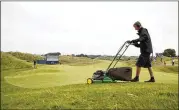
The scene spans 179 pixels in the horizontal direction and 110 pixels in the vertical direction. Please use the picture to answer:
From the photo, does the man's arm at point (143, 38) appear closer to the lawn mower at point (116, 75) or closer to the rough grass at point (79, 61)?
the lawn mower at point (116, 75)

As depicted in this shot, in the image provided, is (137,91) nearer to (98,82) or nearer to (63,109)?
(63,109)

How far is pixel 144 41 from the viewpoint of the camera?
11.0 metres

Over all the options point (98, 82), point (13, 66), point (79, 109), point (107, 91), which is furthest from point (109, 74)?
point (13, 66)

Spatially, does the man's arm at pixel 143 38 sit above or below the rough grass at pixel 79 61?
above

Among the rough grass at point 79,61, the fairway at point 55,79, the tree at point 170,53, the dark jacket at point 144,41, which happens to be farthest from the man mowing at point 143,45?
the tree at point 170,53

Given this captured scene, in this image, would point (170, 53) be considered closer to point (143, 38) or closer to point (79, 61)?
point (79, 61)

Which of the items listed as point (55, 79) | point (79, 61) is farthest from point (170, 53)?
point (55, 79)

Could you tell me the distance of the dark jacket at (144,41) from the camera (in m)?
10.9

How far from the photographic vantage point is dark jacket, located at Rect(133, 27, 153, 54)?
10914 mm

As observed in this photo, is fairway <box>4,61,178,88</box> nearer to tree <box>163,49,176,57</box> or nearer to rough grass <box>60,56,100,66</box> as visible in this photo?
rough grass <box>60,56,100,66</box>

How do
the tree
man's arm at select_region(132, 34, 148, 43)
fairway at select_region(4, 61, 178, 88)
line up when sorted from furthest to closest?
the tree
fairway at select_region(4, 61, 178, 88)
man's arm at select_region(132, 34, 148, 43)

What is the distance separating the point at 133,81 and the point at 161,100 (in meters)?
4.11

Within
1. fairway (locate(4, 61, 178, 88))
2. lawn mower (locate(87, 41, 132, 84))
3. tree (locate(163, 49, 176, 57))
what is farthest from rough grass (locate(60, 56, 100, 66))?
lawn mower (locate(87, 41, 132, 84))

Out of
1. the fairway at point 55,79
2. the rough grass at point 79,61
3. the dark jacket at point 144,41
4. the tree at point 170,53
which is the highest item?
the tree at point 170,53
